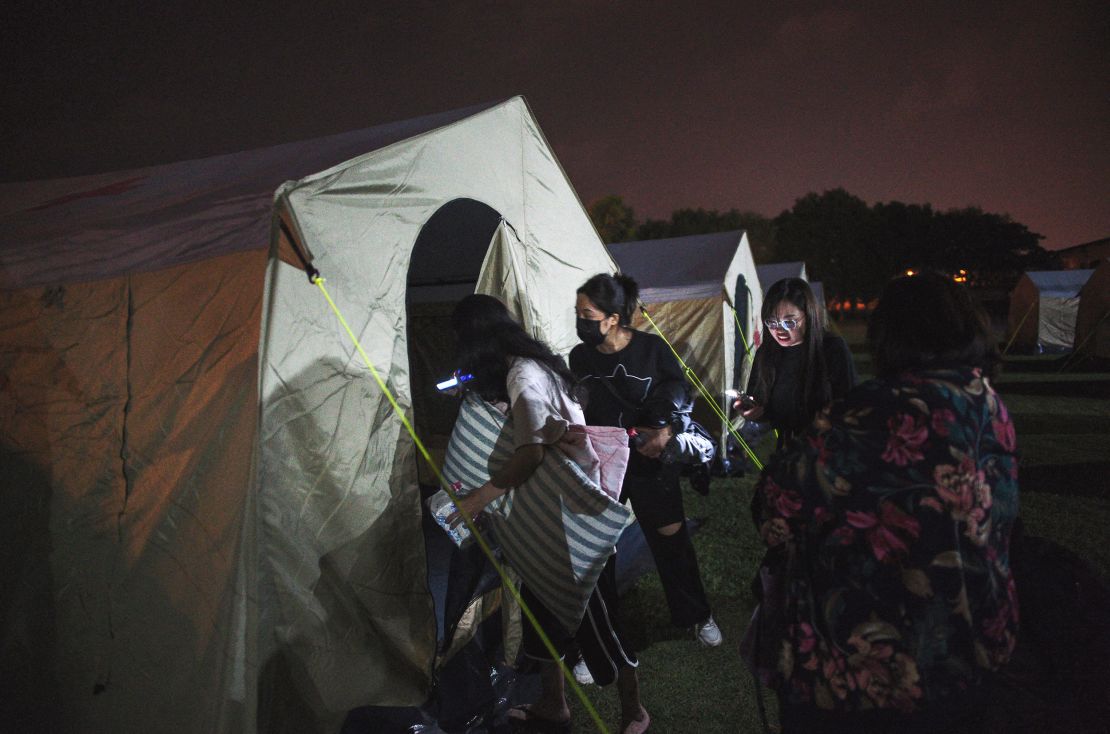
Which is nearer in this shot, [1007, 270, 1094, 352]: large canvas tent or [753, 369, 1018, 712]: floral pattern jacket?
[753, 369, 1018, 712]: floral pattern jacket

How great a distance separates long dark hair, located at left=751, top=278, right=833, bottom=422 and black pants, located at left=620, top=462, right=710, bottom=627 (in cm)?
68

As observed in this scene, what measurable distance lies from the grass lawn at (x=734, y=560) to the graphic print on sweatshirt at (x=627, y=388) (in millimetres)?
1307

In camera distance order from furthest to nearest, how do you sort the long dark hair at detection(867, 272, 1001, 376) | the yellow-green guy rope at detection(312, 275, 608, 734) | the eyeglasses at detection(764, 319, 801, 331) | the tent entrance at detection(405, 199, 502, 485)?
the tent entrance at detection(405, 199, 502, 485) → the eyeglasses at detection(764, 319, 801, 331) → the yellow-green guy rope at detection(312, 275, 608, 734) → the long dark hair at detection(867, 272, 1001, 376)

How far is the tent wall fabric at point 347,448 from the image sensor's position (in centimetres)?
216

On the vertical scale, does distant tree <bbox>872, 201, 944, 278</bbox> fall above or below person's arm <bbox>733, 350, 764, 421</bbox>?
above

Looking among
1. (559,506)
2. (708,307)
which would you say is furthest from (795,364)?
(708,307)

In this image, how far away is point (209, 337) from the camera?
2211mm

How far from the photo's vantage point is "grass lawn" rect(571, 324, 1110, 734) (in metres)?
2.76

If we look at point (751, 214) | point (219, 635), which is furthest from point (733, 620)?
point (751, 214)

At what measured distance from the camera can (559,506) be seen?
2.41 m

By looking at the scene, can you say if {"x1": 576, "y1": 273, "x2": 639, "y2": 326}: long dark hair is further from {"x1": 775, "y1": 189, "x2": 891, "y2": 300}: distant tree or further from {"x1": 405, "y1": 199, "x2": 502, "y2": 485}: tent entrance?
{"x1": 775, "y1": 189, "x2": 891, "y2": 300}: distant tree

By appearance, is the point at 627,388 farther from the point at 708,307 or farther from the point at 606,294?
the point at 708,307

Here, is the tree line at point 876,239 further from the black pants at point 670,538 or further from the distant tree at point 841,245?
the black pants at point 670,538

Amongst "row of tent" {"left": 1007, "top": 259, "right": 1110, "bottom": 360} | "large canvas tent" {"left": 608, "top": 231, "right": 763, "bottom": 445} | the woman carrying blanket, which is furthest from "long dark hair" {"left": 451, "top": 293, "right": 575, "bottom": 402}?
"row of tent" {"left": 1007, "top": 259, "right": 1110, "bottom": 360}
